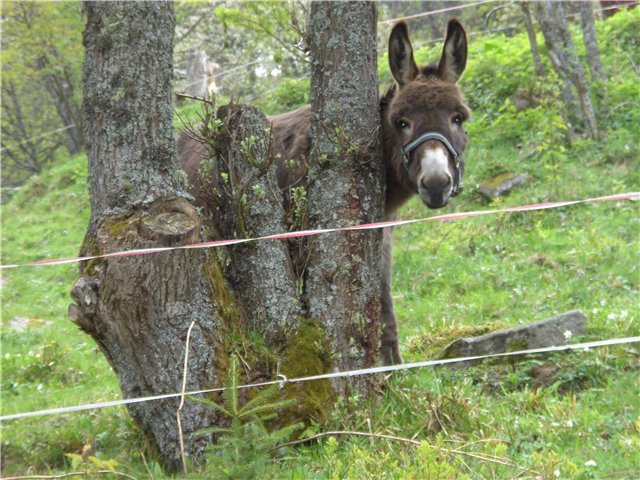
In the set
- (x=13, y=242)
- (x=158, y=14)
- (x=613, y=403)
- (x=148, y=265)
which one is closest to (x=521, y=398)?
(x=613, y=403)

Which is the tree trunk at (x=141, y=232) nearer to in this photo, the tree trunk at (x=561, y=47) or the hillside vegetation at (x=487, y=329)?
the hillside vegetation at (x=487, y=329)

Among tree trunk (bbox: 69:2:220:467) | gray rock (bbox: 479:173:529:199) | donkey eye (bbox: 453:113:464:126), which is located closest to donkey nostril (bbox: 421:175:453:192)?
donkey eye (bbox: 453:113:464:126)

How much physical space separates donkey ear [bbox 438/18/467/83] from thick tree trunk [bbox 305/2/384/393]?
548mm

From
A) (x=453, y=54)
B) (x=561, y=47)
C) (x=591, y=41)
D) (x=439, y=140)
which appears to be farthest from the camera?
(x=591, y=41)

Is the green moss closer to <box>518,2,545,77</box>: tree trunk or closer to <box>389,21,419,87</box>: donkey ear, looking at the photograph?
<box>389,21,419,87</box>: donkey ear

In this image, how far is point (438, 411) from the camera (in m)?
3.62

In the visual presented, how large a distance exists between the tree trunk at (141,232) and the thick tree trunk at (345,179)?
738 millimetres

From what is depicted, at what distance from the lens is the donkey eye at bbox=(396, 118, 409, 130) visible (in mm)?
4273

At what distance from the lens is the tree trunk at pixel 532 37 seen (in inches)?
390

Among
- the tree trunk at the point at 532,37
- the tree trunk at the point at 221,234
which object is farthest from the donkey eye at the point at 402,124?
the tree trunk at the point at 532,37

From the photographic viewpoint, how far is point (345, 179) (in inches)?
161

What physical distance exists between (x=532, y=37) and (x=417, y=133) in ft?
22.8

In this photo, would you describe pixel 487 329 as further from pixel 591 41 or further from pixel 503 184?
pixel 591 41

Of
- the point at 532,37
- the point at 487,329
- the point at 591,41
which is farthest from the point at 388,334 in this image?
the point at 591,41
